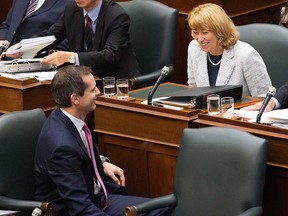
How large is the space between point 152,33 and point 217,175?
1.90 m

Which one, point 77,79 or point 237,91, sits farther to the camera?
point 237,91

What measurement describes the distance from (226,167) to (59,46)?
6.95 feet

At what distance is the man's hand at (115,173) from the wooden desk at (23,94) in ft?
2.66

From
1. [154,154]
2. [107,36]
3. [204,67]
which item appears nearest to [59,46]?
[107,36]

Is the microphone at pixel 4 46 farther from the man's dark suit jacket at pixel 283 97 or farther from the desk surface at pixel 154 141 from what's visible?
the man's dark suit jacket at pixel 283 97

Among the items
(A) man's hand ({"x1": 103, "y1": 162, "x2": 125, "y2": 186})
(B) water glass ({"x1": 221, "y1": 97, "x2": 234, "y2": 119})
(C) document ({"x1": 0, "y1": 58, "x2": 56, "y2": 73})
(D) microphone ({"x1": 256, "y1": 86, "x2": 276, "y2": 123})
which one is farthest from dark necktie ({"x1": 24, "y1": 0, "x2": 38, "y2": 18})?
(D) microphone ({"x1": 256, "y1": 86, "x2": 276, "y2": 123})

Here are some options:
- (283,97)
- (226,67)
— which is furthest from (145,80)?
(283,97)

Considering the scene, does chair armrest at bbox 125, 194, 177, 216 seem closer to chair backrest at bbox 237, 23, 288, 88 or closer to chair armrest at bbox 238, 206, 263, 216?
chair armrest at bbox 238, 206, 263, 216

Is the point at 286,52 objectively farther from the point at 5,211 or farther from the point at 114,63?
the point at 5,211

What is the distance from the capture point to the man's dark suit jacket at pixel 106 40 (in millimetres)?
5219

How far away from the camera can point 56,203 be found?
155 inches

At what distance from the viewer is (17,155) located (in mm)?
4086

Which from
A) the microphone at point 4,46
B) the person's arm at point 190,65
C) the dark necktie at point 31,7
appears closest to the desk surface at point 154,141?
the person's arm at point 190,65

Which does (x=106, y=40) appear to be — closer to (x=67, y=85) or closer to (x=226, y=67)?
(x=226, y=67)
